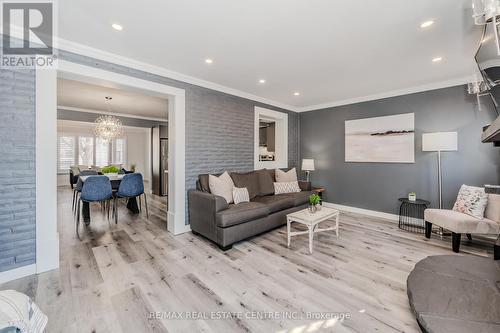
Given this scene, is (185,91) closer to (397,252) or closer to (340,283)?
(340,283)

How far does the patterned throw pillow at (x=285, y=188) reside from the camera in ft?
14.4

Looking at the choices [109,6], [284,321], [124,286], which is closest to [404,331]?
[284,321]

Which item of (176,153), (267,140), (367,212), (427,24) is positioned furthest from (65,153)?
(427,24)

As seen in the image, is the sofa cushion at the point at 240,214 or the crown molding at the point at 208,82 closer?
the crown molding at the point at 208,82

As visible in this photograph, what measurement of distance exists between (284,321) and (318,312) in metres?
0.31

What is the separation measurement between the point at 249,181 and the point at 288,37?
2.46 m

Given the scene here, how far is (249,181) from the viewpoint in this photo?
4.03 m

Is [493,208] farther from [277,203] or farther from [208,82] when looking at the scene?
[208,82]

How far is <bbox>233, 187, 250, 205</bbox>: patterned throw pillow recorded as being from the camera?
348 centimetres

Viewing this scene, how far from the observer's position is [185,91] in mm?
3533

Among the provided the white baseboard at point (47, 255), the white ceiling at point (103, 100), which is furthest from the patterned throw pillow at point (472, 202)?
the white ceiling at point (103, 100)

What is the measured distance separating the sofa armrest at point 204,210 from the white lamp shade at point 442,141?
344 cm

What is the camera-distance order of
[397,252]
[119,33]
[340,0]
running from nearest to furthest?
[340,0]
[119,33]
[397,252]

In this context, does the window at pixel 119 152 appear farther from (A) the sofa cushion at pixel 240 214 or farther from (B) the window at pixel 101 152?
(A) the sofa cushion at pixel 240 214
